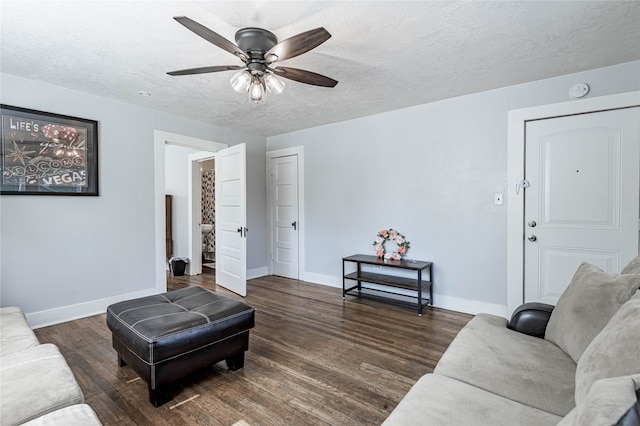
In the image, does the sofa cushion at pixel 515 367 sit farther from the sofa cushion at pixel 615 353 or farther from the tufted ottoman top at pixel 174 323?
the tufted ottoman top at pixel 174 323

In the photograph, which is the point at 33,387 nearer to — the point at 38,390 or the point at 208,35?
the point at 38,390

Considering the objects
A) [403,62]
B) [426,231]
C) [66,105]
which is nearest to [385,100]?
[403,62]

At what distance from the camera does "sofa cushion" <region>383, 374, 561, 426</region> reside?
102cm

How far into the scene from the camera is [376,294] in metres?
4.06

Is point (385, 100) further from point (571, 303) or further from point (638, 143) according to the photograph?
point (571, 303)

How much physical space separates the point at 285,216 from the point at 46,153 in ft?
10.1

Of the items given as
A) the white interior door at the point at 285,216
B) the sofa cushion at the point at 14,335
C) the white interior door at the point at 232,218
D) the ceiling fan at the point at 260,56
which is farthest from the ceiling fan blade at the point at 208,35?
the white interior door at the point at 285,216

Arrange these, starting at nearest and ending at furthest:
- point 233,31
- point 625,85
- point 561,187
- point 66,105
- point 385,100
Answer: point 233,31
point 625,85
point 561,187
point 66,105
point 385,100

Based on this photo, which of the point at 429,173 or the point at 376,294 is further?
the point at 376,294

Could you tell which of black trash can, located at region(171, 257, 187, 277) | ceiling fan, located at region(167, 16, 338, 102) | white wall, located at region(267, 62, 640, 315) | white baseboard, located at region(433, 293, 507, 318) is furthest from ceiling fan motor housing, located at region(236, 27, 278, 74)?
black trash can, located at region(171, 257, 187, 277)

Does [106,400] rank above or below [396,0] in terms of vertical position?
below

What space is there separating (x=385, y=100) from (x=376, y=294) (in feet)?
8.00

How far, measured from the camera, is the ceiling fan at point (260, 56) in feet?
5.81

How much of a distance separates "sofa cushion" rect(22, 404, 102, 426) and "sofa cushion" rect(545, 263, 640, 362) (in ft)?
6.59
